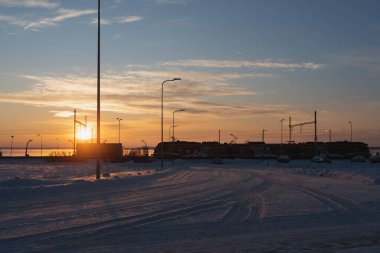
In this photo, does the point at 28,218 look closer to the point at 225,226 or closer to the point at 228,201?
the point at 225,226

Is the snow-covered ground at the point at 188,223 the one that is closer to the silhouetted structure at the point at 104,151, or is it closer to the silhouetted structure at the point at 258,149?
the silhouetted structure at the point at 104,151

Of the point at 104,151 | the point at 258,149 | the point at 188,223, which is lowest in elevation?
the point at 188,223

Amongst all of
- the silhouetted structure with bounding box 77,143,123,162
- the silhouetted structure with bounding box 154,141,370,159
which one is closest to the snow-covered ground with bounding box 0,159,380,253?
the silhouetted structure with bounding box 77,143,123,162

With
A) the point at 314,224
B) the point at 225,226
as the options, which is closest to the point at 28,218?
the point at 225,226

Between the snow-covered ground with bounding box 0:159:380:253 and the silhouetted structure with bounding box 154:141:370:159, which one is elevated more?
the silhouetted structure with bounding box 154:141:370:159

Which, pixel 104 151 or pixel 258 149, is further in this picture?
pixel 258 149

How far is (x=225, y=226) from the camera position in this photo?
1372cm

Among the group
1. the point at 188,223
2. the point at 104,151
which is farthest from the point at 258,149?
the point at 188,223

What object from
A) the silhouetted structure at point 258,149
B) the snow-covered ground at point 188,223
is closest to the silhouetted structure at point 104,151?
the silhouetted structure at point 258,149

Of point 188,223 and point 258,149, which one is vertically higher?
point 258,149

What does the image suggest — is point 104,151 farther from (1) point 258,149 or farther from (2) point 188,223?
(2) point 188,223

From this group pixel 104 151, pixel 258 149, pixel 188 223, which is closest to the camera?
pixel 188 223

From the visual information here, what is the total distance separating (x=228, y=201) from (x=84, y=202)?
580 centimetres

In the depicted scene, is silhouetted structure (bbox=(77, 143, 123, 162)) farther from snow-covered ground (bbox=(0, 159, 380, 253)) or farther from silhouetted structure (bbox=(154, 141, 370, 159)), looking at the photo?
snow-covered ground (bbox=(0, 159, 380, 253))
